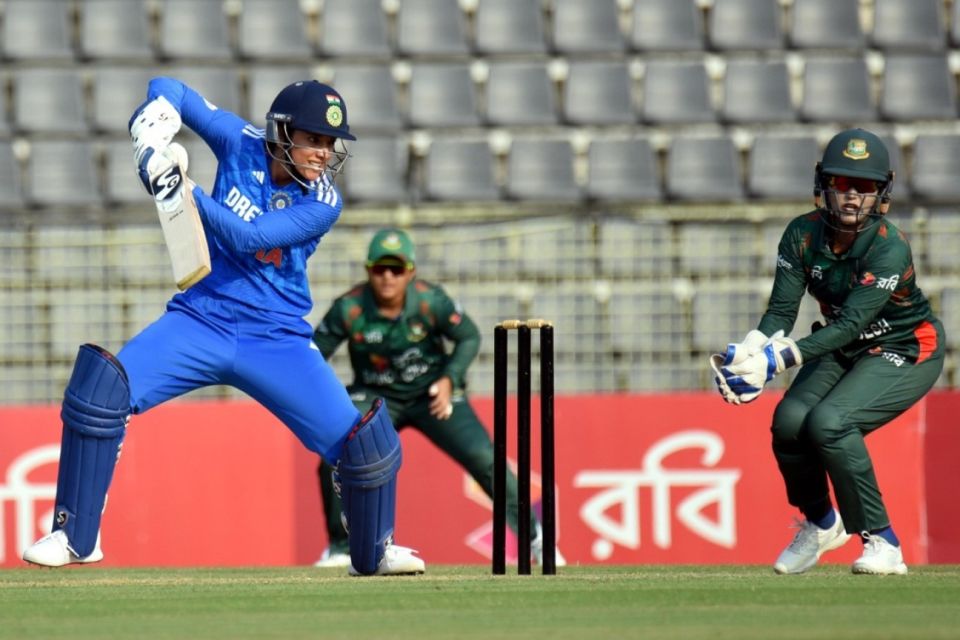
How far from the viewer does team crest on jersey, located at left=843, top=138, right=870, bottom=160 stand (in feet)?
19.8

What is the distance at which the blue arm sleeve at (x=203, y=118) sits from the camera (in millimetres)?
5637

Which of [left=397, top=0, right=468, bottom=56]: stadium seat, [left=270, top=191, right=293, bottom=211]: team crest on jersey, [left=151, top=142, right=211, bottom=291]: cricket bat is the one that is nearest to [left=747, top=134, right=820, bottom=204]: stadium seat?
[left=397, top=0, right=468, bottom=56]: stadium seat

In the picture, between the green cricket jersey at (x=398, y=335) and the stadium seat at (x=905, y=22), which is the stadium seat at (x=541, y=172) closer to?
the stadium seat at (x=905, y=22)

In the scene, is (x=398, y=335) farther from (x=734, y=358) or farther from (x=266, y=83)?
(x=266, y=83)

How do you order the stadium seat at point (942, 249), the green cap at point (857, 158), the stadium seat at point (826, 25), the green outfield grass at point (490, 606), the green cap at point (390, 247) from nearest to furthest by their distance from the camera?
1. the green outfield grass at point (490, 606)
2. the green cap at point (857, 158)
3. the green cap at point (390, 247)
4. the stadium seat at point (942, 249)
5. the stadium seat at point (826, 25)

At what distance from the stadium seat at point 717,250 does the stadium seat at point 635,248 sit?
0.31 ft

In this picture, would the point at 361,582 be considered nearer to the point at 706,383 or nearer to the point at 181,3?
the point at 706,383

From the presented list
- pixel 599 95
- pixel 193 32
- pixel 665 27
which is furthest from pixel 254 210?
pixel 665 27

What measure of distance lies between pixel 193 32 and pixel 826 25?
4507 millimetres

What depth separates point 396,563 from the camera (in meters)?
5.99

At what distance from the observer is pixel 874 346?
6.23 metres

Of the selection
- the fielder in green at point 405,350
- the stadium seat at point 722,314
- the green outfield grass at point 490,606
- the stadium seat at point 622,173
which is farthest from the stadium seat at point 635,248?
the green outfield grass at point 490,606

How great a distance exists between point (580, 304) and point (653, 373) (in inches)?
24.0

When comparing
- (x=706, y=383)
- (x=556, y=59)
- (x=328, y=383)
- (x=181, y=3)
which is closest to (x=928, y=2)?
(x=556, y=59)
